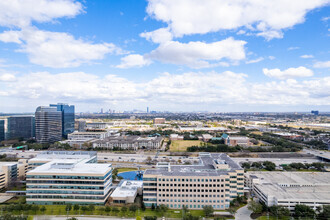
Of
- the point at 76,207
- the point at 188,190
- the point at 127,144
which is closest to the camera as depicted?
the point at 76,207

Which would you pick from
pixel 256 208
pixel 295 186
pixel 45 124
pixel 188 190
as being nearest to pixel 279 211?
pixel 256 208

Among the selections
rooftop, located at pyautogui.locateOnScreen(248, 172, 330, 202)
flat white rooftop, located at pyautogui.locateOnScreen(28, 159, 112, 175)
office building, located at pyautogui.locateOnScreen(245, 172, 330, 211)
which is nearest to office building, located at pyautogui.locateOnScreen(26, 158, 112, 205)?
flat white rooftop, located at pyautogui.locateOnScreen(28, 159, 112, 175)

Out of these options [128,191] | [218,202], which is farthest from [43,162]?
[218,202]

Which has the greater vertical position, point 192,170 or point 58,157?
point 58,157

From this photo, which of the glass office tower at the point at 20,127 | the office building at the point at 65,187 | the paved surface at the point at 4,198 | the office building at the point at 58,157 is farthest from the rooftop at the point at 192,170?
the glass office tower at the point at 20,127

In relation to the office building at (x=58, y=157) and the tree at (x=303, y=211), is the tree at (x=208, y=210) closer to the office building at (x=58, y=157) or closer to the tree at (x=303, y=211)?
the tree at (x=303, y=211)

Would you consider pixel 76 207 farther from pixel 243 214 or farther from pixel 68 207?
pixel 243 214
